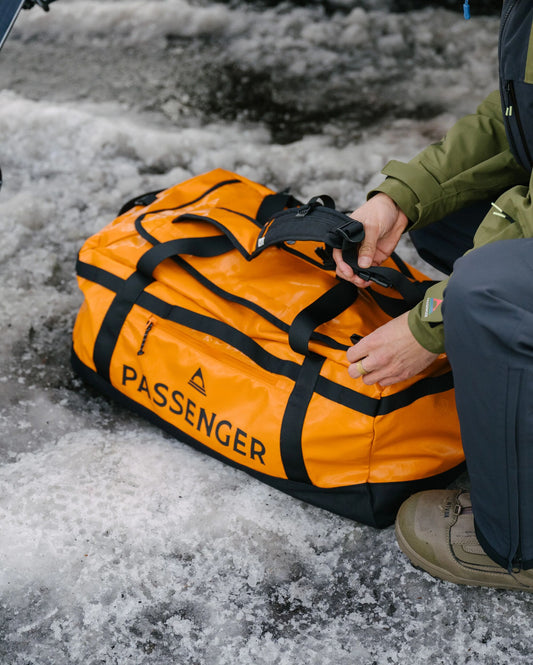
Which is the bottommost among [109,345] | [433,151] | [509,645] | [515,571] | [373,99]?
[509,645]

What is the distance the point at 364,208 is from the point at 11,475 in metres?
1.01

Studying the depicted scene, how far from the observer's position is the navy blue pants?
1150mm

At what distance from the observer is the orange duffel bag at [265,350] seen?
60.1 inches

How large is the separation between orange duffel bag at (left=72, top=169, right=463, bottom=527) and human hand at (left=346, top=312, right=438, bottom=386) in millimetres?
77

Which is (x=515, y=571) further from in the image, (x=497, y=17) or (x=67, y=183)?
(x=497, y=17)

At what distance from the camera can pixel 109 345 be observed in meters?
1.79

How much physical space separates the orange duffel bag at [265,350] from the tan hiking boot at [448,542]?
0.19 feet

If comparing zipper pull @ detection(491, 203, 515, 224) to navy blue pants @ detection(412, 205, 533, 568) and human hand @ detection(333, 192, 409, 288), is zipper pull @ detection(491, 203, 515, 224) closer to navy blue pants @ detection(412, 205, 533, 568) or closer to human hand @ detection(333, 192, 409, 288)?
navy blue pants @ detection(412, 205, 533, 568)

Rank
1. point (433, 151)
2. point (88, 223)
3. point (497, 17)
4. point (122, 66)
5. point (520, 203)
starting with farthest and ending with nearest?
point (497, 17) → point (122, 66) → point (88, 223) → point (433, 151) → point (520, 203)

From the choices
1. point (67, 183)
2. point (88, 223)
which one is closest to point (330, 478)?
point (88, 223)

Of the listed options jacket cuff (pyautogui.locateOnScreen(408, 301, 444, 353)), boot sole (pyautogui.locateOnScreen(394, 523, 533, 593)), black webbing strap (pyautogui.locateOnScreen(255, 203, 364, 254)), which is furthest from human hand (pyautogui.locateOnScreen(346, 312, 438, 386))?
boot sole (pyautogui.locateOnScreen(394, 523, 533, 593))

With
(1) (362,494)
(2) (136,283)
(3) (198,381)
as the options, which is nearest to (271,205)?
(2) (136,283)

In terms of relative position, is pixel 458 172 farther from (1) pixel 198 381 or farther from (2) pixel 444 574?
(2) pixel 444 574

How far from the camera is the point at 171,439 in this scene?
1815mm
